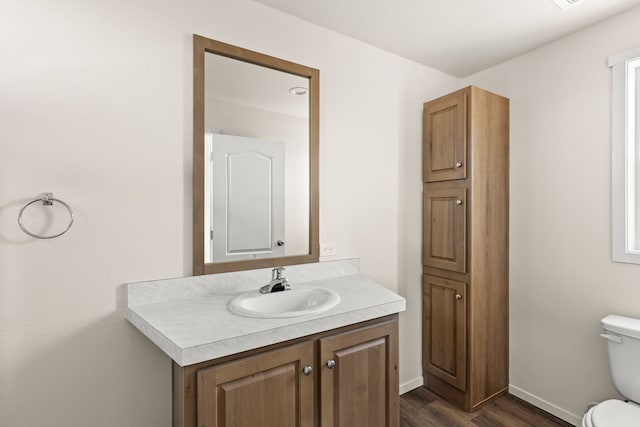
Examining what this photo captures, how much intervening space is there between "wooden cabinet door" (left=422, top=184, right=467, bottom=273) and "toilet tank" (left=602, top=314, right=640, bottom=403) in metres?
0.75

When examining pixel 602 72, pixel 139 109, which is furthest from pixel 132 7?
pixel 602 72

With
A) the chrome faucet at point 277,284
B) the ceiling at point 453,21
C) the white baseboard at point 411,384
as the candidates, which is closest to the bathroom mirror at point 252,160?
the chrome faucet at point 277,284

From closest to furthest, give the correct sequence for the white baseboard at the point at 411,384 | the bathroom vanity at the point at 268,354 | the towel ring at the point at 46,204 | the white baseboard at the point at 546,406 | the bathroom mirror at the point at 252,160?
the bathroom vanity at the point at 268,354 < the towel ring at the point at 46,204 < the bathroom mirror at the point at 252,160 < the white baseboard at the point at 546,406 < the white baseboard at the point at 411,384

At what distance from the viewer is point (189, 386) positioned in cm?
107

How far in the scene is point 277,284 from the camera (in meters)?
1.65

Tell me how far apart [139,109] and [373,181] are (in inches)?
53.9

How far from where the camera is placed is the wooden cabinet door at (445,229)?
84.0 inches

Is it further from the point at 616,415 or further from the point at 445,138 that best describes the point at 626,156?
the point at 616,415

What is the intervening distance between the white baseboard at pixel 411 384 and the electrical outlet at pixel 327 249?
1113mm

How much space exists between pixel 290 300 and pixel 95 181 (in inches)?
38.6

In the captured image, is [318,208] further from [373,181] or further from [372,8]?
[372,8]

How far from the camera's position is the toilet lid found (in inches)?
54.8

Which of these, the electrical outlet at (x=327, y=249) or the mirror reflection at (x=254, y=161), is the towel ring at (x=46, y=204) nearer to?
the mirror reflection at (x=254, y=161)

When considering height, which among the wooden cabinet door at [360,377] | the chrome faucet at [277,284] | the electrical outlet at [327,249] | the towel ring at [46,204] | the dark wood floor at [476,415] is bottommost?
the dark wood floor at [476,415]
